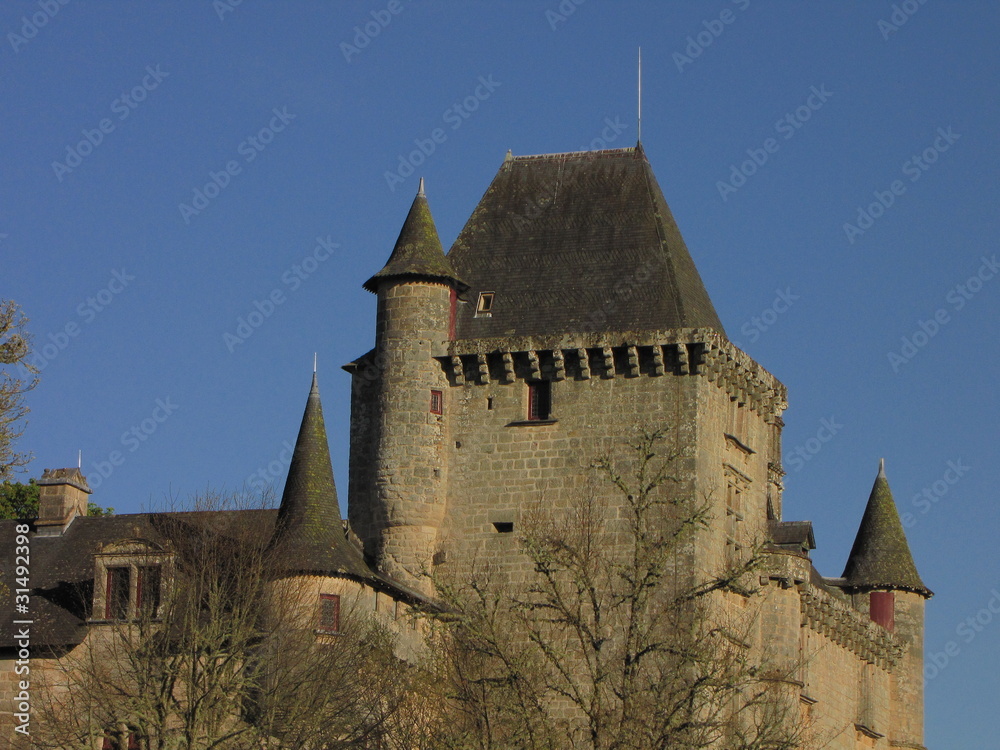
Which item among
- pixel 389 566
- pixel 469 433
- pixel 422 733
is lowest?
pixel 422 733

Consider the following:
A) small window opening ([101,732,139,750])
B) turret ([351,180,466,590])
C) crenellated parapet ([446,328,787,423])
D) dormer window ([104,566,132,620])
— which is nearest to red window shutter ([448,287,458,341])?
turret ([351,180,466,590])

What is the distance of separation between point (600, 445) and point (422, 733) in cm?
1031

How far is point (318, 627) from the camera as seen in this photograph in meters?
40.8

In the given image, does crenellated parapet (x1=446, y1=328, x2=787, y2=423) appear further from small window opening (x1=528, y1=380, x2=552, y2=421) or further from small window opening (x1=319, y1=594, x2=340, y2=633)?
small window opening (x1=319, y1=594, x2=340, y2=633)

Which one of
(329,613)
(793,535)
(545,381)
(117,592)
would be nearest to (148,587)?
(117,592)

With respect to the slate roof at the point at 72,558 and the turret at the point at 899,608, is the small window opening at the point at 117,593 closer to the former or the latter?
the slate roof at the point at 72,558

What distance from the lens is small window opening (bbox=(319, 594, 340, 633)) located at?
135 ft

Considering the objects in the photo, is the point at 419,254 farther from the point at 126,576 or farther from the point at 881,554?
the point at 881,554

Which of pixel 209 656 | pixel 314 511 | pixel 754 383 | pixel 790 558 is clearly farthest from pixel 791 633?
pixel 209 656

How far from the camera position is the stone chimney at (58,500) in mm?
44812

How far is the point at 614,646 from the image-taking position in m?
43.6

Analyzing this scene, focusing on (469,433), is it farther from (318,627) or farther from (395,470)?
(318,627)

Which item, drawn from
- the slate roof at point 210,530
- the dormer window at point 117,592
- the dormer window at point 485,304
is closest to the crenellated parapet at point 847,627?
the dormer window at point 485,304

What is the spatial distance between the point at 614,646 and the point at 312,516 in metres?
6.79
